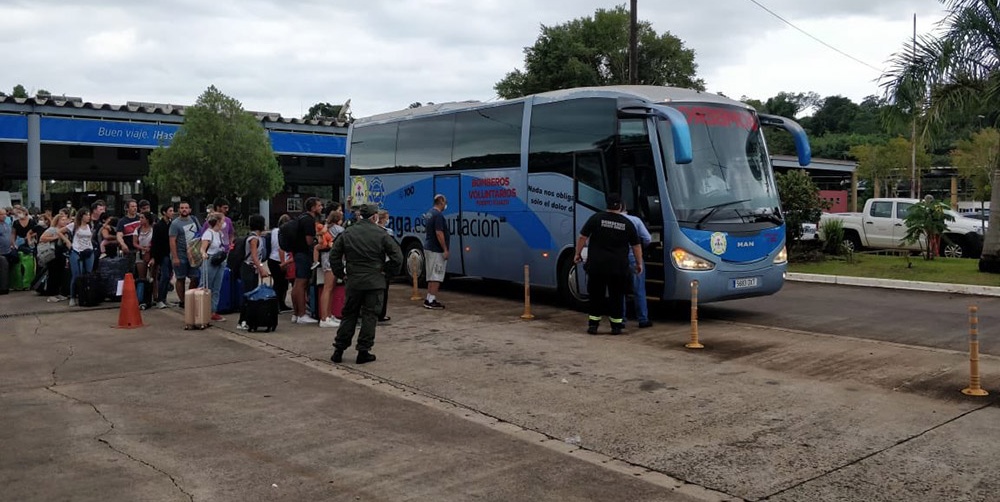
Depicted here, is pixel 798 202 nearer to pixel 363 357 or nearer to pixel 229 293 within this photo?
pixel 229 293

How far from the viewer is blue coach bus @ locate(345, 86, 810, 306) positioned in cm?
1148

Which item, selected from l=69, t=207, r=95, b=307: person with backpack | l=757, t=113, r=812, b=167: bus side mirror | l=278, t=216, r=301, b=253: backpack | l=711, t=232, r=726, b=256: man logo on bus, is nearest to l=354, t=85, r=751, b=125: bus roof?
l=757, t=113, r=812, b=167: bus side mirror

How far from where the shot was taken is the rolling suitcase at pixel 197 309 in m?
11.4

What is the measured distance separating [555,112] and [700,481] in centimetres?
896

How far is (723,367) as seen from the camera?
8.72 m

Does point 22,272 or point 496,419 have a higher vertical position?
point 22,272

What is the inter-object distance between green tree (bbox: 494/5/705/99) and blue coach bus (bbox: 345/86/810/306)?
27.5 metres

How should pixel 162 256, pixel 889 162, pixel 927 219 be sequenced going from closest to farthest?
pixel 162 256, pixel 927 219, pixel 889 162

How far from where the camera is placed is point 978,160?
43.8 m

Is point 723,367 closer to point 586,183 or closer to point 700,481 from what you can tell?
point 700,481

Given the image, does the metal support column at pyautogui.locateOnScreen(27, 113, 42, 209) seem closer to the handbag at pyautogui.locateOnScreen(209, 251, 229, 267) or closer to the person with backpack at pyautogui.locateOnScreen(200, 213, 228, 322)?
the person with backpack at pyautogui.locateOnScreen(200, 213, 228, 322)

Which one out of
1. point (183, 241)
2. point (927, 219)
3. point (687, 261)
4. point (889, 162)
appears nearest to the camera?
point (687, 261)

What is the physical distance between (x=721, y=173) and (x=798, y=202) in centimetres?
964

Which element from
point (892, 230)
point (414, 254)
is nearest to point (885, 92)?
point (892, 230)
